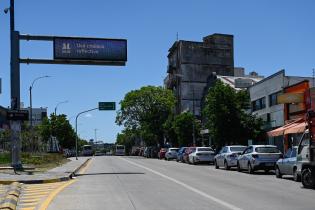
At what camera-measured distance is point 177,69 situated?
9800 cm

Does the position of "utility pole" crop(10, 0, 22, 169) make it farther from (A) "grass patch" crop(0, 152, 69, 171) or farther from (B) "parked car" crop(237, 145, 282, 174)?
(B) "parked car" crop(237, 145, 282, 174)

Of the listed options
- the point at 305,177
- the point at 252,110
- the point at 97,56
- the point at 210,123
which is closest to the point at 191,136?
the point at 252,110

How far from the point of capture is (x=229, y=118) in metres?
42.8

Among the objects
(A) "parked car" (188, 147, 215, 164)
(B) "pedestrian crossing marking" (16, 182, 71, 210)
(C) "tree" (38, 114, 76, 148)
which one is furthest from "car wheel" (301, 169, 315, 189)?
(C) "tree" (38, 114, 76, 148)

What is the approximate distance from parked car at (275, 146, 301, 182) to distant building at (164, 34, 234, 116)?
229 feet

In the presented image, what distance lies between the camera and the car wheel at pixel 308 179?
18328 mm

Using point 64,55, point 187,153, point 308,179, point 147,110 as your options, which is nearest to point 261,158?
point 308,179

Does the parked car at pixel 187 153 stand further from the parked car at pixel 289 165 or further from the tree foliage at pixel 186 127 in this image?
the parked car at pixel 289 165

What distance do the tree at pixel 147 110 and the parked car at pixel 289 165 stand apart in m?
63.4

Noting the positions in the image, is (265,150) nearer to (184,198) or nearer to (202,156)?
(184,198)

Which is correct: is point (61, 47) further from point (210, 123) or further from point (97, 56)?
point (210, 123)

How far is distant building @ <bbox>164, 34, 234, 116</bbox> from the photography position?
313 ft

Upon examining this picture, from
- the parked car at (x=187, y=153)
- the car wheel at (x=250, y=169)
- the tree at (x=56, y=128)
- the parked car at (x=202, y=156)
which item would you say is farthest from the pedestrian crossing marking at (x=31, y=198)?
the tree at (x=56, y=128)

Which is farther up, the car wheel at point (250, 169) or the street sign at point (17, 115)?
the street sign at point (17, 115)
